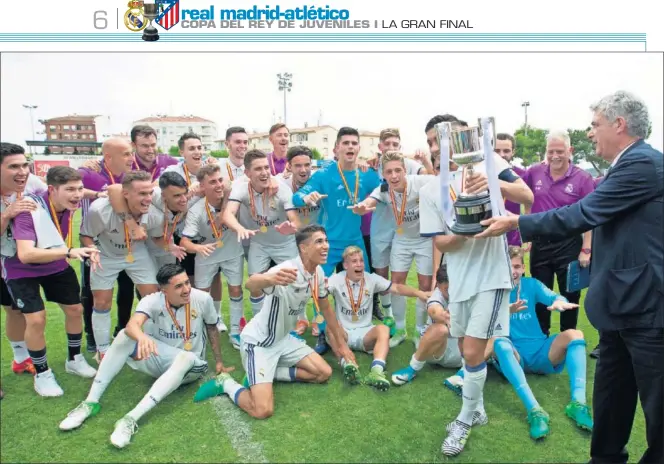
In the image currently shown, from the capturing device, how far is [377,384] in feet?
12.5

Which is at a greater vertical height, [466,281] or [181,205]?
[181,205]

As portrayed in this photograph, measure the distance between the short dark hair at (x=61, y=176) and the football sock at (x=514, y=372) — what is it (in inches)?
146

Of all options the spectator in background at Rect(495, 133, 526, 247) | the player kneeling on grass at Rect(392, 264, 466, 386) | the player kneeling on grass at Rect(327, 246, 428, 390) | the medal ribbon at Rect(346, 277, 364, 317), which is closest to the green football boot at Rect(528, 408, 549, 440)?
the player kneeling on grass at Rect(392, 264, 466, 386)

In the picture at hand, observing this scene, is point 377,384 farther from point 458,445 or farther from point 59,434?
point 59,434

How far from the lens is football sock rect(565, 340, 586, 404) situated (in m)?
3.45

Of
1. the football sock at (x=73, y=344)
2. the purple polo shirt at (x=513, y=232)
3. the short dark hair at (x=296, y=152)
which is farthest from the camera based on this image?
the purple polo shirt at (x=513, y=232)

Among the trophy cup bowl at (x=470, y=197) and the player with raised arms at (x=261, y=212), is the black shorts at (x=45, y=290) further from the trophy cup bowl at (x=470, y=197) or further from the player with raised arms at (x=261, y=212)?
the trophy cup bowl at (x=470, y=197)

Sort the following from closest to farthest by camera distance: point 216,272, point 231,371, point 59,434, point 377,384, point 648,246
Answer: point 648,246, point 59,434, point 377,384, point 231,371, point 216,272

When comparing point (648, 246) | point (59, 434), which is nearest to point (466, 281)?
point (648, 246)

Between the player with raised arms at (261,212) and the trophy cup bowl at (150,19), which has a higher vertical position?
the trophy cup bowl at (150,19)

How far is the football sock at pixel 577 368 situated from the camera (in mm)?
3449

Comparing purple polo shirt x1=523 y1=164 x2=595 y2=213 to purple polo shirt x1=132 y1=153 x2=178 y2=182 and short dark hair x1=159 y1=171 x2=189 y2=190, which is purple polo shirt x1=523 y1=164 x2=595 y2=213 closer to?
short dark hair x1=159 y1=171 x2=189 y2=190

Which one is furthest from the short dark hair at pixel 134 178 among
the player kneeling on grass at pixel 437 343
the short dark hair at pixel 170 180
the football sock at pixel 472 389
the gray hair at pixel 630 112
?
the gray hair at pixel 630 112

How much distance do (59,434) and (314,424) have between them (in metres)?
1.79
